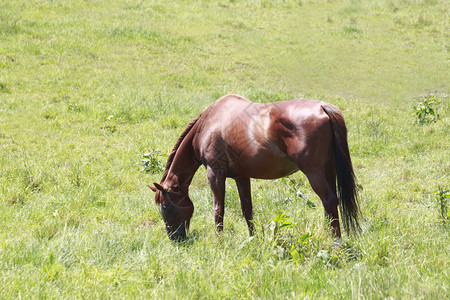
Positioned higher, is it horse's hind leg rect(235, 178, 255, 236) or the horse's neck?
the horse's neck

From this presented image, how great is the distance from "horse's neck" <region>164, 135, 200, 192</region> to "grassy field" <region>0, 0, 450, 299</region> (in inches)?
21.9

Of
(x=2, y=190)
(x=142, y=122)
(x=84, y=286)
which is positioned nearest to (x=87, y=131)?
(x=142, y=122)

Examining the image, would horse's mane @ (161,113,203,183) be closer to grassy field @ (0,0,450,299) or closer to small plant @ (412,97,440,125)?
grassy field @ (0,0,450,299)

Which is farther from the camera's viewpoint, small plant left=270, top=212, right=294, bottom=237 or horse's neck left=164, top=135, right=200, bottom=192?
horse's neck left=164, top=135, right=200, bottom=192

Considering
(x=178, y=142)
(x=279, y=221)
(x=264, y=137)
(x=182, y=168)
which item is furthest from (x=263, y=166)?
(x=178, y=142)

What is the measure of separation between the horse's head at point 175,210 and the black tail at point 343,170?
5.71 ft

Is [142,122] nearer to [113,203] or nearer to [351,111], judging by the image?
[113,203]

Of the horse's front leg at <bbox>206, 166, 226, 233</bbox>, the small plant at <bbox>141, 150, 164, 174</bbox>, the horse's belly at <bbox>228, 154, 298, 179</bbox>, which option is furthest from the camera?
the small plant at <bbox>141, 150, 164, 174</bbox>

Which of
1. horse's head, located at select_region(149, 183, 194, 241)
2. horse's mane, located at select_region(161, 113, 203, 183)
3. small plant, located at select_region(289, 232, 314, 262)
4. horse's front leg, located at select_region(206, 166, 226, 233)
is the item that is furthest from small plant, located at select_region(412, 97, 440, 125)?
small plant, located at select_region(289, 232, 314, 262)

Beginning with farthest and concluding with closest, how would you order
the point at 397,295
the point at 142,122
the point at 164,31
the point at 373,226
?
the point at 164,31 → the point at 142,122 → the point at 373,226 → the point at 397,295

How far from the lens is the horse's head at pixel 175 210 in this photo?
17.3 ft

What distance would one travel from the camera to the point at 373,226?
4.95m

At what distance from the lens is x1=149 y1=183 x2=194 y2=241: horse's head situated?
5285 millimetres

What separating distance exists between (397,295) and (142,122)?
26.7 feet
